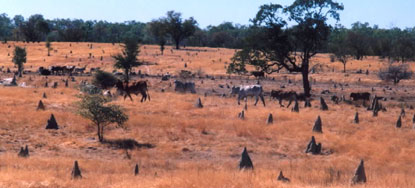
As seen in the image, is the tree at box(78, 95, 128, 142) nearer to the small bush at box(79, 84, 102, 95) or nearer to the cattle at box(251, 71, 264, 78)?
the small bush at box(79, 84, 102, 95)

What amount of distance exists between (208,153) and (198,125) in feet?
14.3

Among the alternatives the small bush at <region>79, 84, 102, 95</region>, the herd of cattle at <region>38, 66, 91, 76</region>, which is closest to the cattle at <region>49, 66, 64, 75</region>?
the herd of cattle at <region>38, 66, 91, 76</region>

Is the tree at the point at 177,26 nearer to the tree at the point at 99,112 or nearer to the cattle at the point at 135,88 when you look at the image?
the cattle at the point at 135,88

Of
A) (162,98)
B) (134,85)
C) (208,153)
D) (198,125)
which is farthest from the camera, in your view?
(162,98)

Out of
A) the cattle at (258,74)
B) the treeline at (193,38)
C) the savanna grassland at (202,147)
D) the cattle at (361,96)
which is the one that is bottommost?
the savanna grassland at (202,147)

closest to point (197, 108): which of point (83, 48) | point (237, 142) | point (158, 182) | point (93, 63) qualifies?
point (237, 142)

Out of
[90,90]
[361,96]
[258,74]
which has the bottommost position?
[361,96]

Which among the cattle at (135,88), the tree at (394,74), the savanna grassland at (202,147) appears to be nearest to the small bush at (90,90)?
the savanna grassland at (202,147)

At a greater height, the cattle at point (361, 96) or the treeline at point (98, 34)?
the treeline at point (98, 34)

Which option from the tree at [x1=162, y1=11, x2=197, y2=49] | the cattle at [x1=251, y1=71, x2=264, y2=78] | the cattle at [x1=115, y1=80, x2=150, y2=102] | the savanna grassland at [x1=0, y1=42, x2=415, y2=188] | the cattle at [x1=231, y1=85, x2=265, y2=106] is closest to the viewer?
the savanna grassland at [x1=0, y1=42, x2=415, y2=188]

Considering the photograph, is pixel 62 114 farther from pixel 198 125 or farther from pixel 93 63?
pixel 93 63

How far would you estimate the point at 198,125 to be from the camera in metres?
24.6

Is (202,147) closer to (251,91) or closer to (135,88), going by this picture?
(135,88)

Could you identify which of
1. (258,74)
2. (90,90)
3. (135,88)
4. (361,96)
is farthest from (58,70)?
(90,90)
